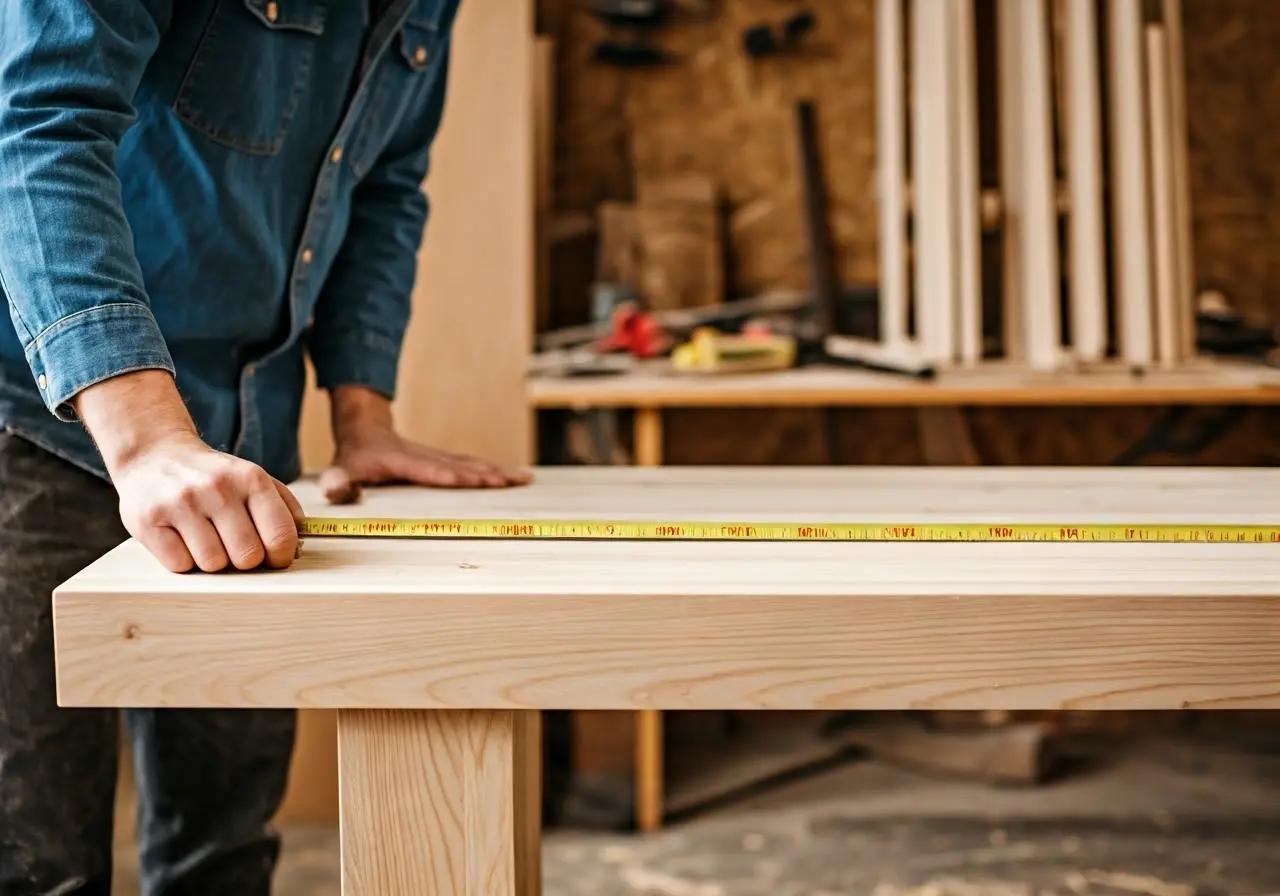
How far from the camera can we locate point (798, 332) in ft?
9.09

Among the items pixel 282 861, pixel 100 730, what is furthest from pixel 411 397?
pixel 100 730

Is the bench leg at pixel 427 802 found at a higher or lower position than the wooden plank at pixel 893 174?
lower

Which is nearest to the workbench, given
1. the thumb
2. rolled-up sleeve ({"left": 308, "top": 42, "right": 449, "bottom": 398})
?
rolled-up sleeve ({"left": 308, "top": 42, "right": 449, "bottom": 398})

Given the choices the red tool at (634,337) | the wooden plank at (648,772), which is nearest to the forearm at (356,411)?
the wooden plank at (648,772)

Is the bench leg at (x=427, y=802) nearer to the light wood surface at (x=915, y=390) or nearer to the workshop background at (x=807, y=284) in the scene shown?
the light wood surface at (x=915, y=390)

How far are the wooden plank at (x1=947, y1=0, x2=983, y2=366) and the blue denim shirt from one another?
1.30 m

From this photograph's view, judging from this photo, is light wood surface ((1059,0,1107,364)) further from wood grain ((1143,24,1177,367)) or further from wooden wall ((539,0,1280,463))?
wooden wall ((539,0,1280,463))

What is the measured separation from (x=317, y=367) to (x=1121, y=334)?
1699 mm

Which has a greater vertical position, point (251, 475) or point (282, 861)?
point (251, 475)

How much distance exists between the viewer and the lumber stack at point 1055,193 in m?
2.42

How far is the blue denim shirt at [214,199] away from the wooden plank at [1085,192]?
1.48 m

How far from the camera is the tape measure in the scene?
0.98 metres

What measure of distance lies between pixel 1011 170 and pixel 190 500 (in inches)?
84.0

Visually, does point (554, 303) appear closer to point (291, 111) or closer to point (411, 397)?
point (411, 397)
